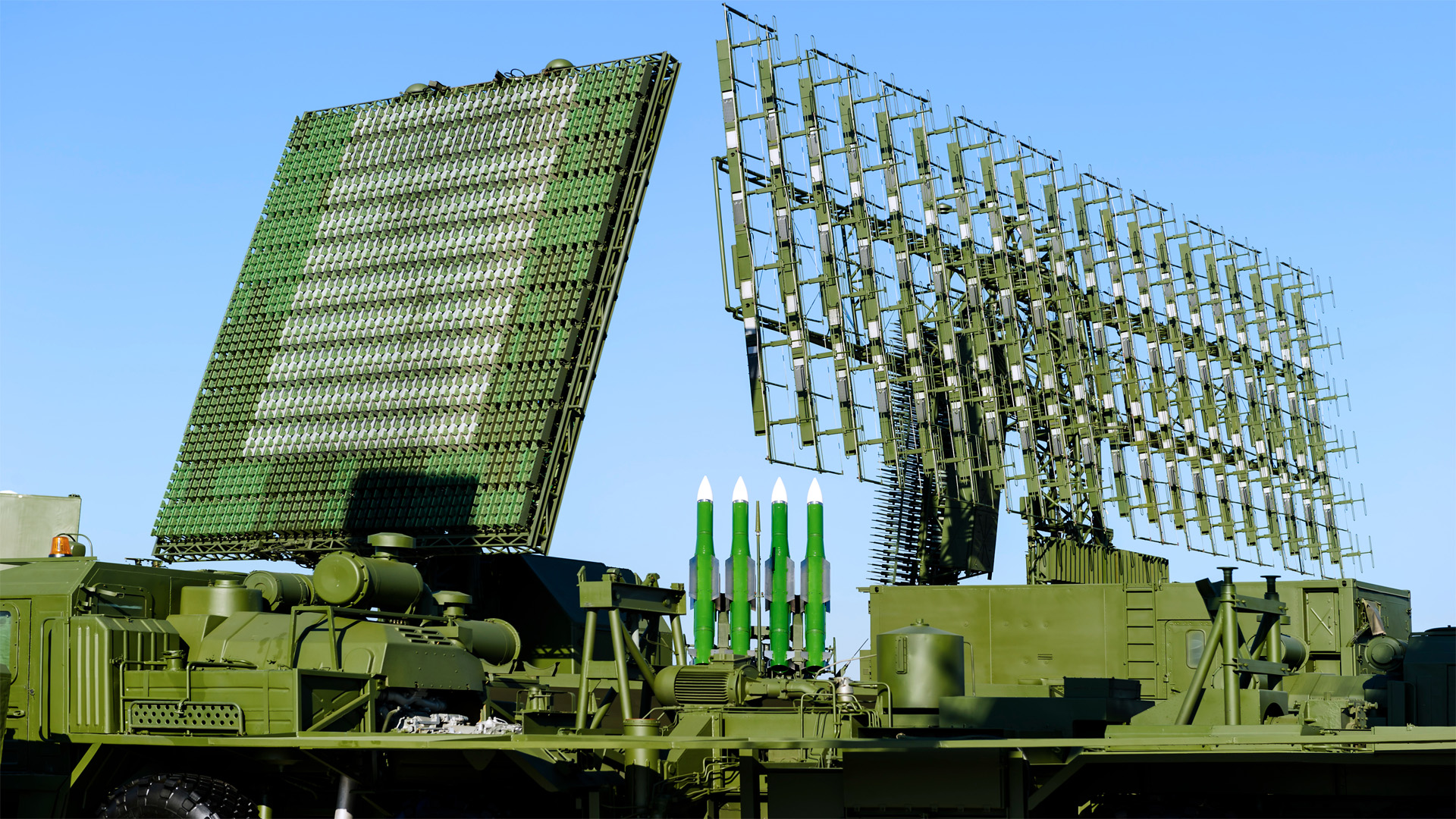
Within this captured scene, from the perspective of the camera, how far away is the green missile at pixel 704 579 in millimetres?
30453

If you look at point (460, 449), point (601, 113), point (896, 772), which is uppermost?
point (601, 113)

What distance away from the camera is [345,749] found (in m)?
14.6

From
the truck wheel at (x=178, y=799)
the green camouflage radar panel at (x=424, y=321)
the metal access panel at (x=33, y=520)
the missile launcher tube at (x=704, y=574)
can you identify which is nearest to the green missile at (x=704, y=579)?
the missile launcher tube at (x=704, y=574)

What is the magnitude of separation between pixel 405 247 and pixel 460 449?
15.1ft

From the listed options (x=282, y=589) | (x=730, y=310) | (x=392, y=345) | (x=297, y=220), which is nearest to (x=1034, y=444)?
(x=730, y=310)

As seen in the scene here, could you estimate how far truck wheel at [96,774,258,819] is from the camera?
14.2 metres

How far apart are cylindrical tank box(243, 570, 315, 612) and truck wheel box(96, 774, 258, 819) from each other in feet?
7.40

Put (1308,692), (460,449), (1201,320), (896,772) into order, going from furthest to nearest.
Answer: (1201,320) < (460,449) < (1308,692) < (896,772)

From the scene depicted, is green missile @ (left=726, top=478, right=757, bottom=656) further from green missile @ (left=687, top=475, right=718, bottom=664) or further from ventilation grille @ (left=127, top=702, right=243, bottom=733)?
ventilation grille @ (left=127, top=702, right=243, bottom=733)

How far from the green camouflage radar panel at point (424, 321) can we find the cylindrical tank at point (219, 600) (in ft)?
50.0

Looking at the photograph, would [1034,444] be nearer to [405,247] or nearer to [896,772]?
[405,247]

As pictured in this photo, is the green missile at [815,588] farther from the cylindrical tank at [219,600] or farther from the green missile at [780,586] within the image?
the cylindrical tank at [219,600]

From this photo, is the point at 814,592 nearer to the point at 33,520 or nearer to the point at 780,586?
the point at 780,586

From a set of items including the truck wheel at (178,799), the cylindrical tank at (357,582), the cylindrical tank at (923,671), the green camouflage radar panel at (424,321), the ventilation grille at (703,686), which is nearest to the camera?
the truck wheel at (178,799)
